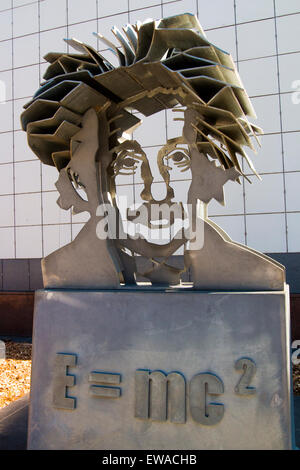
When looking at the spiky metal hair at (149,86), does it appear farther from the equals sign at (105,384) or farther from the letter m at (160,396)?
the equals sign at (105,384)

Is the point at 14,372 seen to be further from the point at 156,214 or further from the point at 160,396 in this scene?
the point at 160,396

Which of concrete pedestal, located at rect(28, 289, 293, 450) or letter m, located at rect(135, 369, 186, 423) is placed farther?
letter m, located at rect(135, 369, 186, 423)

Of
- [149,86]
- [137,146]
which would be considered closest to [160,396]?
[137,146]

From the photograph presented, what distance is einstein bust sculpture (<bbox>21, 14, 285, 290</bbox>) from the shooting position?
3.31 metres

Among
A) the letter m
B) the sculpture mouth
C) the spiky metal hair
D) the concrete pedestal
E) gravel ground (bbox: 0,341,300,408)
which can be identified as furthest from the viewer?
gravel ground (bbox: 0,341,300,408)

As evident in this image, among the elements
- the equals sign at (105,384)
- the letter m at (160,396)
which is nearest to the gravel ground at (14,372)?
the equals sign at (105,384)

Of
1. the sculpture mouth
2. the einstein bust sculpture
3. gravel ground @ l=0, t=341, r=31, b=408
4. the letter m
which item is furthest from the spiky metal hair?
gravel ground @ l=0, t=341, r=31, b=408

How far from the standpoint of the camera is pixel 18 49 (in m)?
10.4

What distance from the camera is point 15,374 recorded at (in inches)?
272

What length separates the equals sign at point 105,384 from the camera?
3.30 meters

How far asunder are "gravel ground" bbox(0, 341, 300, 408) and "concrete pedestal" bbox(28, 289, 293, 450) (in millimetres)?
2460

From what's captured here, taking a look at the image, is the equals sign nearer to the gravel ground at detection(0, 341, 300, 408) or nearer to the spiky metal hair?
the spiky metal hair
